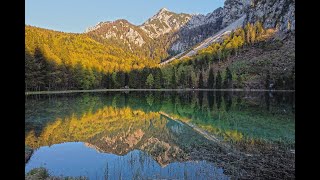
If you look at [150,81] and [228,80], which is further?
[150,81]

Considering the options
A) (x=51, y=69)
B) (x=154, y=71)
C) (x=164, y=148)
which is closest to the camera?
(x=164, y=148)

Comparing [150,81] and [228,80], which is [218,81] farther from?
[150,81]

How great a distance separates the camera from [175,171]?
1734 cm

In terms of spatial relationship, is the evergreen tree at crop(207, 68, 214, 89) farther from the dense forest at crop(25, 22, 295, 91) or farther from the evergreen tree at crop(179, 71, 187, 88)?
the evergreen tree at crop(179, 71, 187, 88)

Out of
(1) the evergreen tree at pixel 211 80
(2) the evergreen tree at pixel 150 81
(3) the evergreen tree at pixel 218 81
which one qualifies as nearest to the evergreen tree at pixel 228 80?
(3) the evergreen tree at pixel 218 81

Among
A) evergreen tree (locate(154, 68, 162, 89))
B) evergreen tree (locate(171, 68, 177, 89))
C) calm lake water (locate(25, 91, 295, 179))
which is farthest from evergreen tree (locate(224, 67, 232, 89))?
calm lake water (locate(25, 91, 295, 179))

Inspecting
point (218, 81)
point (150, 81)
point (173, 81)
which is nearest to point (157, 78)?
point (150, 81)

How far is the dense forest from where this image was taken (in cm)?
9762

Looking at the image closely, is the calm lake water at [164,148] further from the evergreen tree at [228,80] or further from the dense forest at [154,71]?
the evergreen tree at [228,80]

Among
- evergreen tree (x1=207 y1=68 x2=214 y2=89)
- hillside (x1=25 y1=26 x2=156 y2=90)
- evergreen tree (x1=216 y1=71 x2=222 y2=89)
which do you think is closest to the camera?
hillside (x1=25 y1=26 x2=156 y2=90)

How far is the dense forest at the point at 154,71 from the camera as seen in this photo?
9762cm

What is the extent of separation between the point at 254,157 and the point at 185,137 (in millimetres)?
9569

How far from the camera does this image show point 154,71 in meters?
143
